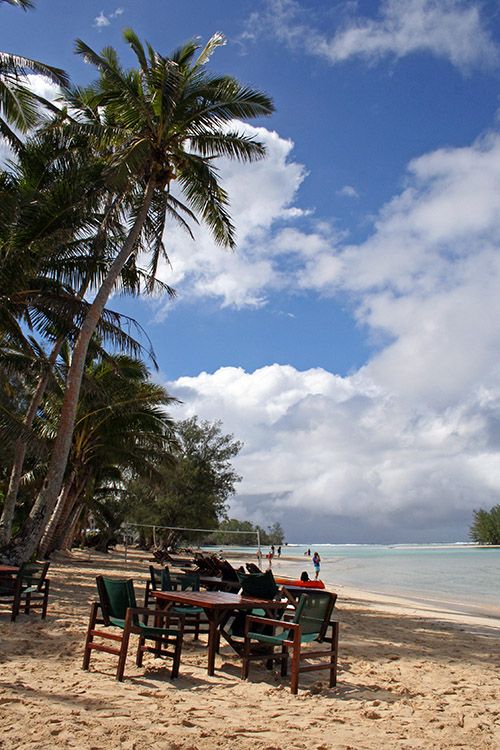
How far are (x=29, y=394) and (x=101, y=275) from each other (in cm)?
1046

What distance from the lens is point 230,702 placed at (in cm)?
445

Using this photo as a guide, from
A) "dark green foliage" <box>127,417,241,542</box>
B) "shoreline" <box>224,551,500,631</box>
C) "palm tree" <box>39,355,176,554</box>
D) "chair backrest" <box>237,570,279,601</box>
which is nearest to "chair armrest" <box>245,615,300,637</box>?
"chair backrest" <box>237,570,279,601</box>

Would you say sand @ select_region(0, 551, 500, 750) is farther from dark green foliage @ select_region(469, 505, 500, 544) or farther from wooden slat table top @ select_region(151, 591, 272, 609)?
dark green foliage @ select_region(469, 505, 500, 544)

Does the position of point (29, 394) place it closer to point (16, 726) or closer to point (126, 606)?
point (126, 606)

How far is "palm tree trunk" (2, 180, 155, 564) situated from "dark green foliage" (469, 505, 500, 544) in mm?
133203

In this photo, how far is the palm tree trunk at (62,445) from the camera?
1128 cm

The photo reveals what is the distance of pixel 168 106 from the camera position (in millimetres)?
12727

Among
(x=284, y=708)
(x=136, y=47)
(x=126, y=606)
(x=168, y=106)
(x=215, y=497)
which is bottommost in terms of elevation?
(x=284, y=708)

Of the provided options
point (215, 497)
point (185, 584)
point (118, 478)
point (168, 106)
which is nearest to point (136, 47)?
point (168, 106)

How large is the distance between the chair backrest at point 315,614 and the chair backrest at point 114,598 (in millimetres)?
1575

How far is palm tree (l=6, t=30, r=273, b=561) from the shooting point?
12.1m

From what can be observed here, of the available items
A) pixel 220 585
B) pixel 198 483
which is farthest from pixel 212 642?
pixel 198 483

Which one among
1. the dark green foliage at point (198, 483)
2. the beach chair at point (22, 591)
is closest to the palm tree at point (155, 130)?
the beach chair at point (22, 591)

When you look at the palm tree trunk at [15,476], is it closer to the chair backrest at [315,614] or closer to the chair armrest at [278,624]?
the chair armrest at [278,624]
